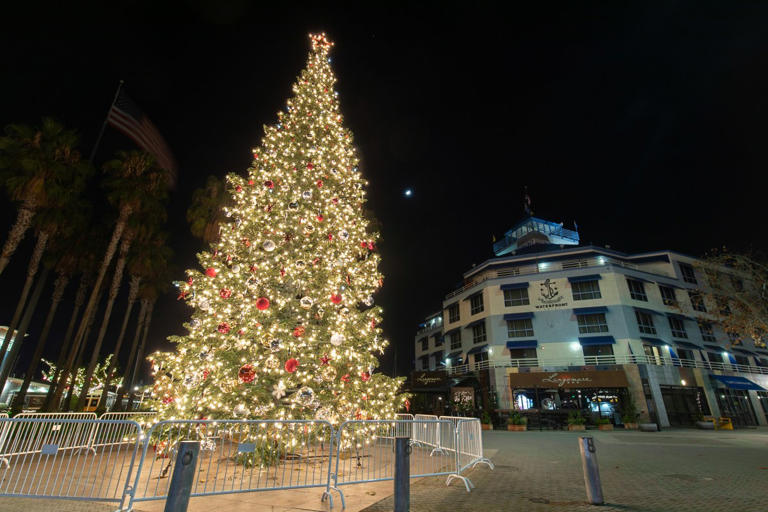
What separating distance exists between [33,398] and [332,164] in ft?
109

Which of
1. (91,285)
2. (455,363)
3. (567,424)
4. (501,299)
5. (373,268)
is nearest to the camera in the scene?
(373,268)

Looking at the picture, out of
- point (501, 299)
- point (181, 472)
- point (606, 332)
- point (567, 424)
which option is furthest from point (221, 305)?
point (606, 332)

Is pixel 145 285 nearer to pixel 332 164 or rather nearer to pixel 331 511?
pixel 332 164

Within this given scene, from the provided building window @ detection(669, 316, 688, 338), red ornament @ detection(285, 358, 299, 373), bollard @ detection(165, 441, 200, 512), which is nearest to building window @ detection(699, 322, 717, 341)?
building window @ detection(669, 316, 688, 338)

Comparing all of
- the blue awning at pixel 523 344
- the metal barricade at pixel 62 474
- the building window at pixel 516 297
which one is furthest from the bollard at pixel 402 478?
the building window at pixel 516 297

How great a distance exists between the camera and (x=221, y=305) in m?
7.81

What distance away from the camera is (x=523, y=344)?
91.0ft

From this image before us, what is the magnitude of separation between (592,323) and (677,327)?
830cm

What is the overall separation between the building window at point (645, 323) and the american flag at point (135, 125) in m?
33.7

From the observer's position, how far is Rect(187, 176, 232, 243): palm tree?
1658 centimetres

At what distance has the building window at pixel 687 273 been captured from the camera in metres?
31.1

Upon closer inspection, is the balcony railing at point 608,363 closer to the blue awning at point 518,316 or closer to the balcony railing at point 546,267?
the blue awning at point 518,316

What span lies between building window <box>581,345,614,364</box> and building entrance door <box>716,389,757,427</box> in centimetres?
829

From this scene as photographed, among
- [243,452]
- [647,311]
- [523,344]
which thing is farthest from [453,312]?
[243,452]
